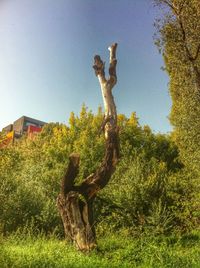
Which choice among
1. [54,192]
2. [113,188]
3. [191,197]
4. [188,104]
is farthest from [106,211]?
[188,104]

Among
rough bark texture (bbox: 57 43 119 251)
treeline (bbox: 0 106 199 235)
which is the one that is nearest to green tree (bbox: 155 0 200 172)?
treeline (bbox: 0 106 199 235)

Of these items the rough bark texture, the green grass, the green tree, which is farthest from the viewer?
the green tree

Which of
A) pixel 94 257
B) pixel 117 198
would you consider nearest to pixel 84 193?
pixel 94 257

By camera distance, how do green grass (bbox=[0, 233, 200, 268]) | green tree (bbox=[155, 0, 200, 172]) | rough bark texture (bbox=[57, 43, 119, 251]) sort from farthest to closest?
green tree (bbox=[155, 0, 200, 172])
rough bark texture (bbox=[57, 43, 119, 251])
green grass (bbox=[0, 233, 200, 268])

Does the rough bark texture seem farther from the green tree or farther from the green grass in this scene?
the green tree

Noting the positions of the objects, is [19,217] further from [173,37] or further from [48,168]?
[173,37]

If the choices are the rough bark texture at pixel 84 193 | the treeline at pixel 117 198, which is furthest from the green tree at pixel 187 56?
the rough bark texture at pixel 84 193

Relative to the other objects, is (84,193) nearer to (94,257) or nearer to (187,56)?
(94,257)

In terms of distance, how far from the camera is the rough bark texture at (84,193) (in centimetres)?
1162

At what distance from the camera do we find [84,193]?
1254 centimetres

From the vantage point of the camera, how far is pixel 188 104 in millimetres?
17484

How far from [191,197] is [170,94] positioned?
260 inches

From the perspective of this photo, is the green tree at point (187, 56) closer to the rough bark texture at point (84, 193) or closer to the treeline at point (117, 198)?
the treeline at point (117, 198)

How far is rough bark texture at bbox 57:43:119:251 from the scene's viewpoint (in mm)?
11625
